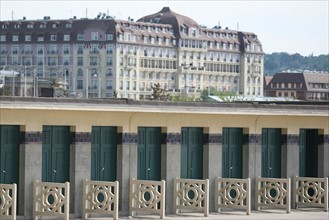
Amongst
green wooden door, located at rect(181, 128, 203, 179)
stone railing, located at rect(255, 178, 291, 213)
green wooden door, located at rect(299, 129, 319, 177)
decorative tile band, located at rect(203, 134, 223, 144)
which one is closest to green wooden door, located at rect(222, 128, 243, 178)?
decorative tile band, located at rect(203, 134, 223, 144)

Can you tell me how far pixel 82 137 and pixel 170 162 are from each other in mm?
2499

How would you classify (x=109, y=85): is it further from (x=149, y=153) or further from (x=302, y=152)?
(x=149, y=153)

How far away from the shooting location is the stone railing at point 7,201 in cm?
2812

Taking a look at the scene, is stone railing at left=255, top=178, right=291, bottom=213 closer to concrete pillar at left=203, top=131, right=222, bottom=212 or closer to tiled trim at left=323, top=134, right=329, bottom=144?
concrete pillar at left=203, top=131, right=222, bottom=212

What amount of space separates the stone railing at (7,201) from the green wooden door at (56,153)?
4.76 ft

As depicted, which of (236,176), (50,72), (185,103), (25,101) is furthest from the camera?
(50,72)

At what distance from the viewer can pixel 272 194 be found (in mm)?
33688

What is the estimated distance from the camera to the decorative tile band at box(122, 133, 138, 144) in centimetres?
3092

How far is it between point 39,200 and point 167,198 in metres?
3.65

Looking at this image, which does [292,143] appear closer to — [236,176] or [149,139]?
[236,176]

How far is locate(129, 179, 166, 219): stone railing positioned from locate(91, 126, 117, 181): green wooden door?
55cm

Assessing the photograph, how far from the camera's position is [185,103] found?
31.4m

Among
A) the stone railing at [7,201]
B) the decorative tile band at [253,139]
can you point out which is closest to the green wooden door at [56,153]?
the stone railing at [7,201]

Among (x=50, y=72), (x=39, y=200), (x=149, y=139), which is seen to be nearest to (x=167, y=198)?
(x=149, y=139)
